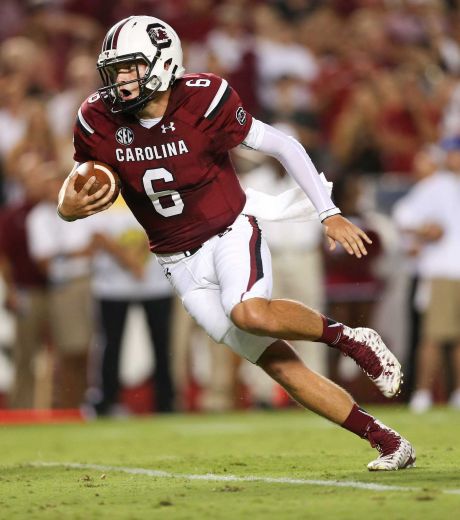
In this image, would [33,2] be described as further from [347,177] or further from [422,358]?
Result: [422,358]

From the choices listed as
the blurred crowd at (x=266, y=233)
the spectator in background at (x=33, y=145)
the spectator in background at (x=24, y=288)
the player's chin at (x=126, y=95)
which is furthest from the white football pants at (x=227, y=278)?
the spectator in background at (x=33, y=145)

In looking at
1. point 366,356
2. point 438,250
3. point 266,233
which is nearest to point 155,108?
point 366,356

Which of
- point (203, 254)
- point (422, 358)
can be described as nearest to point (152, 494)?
point (203, 254)

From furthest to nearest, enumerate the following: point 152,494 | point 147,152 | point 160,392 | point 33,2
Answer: point 33,2, point 160,392, point 147,152, point 152,494

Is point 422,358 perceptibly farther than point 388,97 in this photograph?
No

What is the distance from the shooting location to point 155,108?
5.78m

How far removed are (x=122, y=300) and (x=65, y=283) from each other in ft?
1.86

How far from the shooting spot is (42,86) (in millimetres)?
11805

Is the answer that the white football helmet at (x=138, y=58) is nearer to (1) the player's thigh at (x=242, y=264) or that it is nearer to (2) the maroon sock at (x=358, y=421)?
(1) the player's thigh at (x=242, y=264)

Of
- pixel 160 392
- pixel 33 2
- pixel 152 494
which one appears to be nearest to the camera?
pixel 152 494

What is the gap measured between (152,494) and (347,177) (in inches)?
244

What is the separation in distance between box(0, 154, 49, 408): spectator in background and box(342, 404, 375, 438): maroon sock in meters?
5.19

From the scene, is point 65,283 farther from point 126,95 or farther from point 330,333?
point 330,333

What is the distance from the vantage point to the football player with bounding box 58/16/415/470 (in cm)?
557
